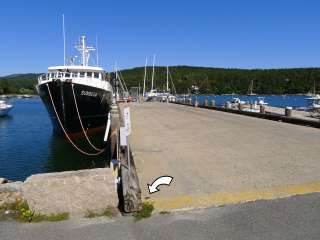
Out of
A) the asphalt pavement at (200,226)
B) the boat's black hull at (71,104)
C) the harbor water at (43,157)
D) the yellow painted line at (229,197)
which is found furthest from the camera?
the boat's black hull at (71,104)

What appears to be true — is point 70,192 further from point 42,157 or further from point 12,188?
point 42,157

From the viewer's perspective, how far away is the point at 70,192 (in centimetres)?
435

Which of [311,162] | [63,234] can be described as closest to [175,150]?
[311,162]

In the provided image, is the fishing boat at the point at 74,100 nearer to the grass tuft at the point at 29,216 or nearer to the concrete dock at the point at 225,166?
the concrete dock at the point at 225,166

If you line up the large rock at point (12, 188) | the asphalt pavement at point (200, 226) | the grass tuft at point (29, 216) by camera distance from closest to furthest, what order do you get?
the asphalt pavement at point (200, 226)
the grass tuft at point (29, 216)
the large rock at point (12, 188)

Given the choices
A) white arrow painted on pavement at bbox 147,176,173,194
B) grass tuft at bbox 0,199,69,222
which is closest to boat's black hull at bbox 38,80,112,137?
white arrow painted on pavement at bbox 147,176,173,194

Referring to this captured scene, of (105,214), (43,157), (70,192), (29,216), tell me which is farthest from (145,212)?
(43,157)

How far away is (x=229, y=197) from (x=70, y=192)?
8.83ft

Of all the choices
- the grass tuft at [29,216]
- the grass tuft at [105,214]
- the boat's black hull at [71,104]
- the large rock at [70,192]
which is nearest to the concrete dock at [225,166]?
the grass tuft at [105,214]

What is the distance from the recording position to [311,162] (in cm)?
681

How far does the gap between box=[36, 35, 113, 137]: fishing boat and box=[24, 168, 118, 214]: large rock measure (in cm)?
1226

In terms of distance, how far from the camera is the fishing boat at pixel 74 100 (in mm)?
18109

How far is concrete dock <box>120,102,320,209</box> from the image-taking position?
497 cm

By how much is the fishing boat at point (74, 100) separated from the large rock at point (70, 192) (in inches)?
483
